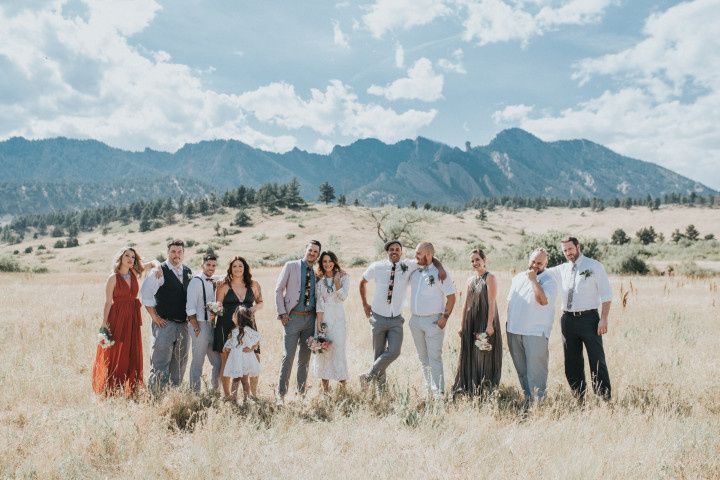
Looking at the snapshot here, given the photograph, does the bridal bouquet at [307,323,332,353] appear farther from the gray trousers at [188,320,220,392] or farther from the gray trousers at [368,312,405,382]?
the gray trousers at [188,320,220,392]

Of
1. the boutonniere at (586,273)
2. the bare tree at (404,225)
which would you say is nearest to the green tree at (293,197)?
the bare tree at (404,225)

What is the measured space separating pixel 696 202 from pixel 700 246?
417 feet

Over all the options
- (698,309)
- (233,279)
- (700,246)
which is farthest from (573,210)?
(233,279)

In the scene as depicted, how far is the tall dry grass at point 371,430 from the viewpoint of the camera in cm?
404

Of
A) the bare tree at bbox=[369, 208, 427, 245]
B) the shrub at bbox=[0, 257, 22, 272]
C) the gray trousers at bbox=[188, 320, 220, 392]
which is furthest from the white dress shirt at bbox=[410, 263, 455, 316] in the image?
the bare tree at bbox=[369, 208, 427, 245]

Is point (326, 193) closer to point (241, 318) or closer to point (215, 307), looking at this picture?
point (241, 318)

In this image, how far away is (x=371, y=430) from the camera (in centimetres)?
484

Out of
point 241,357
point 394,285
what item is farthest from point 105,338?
point 394,285

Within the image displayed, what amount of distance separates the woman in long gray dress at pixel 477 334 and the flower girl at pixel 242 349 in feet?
9.47

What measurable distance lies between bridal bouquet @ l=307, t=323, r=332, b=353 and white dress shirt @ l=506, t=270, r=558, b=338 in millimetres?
2552

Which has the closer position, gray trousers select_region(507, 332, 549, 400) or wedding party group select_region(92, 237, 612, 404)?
gray trousers select_region(507, 332, 549, 400)

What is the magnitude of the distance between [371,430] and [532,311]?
272cm

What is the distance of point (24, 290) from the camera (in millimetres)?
19188

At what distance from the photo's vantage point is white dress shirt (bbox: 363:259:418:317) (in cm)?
659
